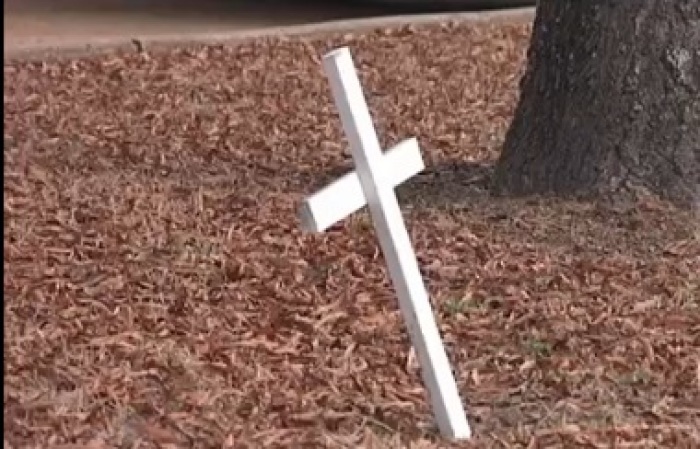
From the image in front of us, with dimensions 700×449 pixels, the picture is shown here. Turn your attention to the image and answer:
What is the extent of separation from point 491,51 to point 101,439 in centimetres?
556

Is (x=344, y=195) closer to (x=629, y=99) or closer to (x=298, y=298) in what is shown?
(x=298, y=298)

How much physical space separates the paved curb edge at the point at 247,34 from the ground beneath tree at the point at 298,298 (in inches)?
62.0

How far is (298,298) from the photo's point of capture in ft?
16.1

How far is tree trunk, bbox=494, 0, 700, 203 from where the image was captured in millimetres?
5688

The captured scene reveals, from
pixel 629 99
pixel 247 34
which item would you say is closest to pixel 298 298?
pixel 629 99

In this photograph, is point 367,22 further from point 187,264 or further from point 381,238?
point 381,238

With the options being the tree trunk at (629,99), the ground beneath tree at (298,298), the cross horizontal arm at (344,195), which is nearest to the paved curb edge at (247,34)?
the ground beneath tree at (298,298)

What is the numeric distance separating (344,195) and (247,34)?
231 inches

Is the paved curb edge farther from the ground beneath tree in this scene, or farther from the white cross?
the white cross

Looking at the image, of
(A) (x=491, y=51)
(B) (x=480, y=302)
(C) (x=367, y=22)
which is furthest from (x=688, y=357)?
(C) (x=367, y=22)

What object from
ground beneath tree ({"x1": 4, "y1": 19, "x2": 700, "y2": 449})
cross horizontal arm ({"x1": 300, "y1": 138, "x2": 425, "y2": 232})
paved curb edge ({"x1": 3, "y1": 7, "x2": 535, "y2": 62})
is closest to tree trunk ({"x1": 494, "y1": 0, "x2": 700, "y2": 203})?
ground beneath tree ({"x1": 4, "y1": 19, "x2": 700, "y2": 449})

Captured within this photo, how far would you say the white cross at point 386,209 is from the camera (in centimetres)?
372

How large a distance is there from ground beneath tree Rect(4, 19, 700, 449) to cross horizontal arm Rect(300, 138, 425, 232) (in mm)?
565

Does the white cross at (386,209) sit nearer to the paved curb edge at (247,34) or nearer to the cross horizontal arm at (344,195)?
the cross horizontal arm at (344,195)
